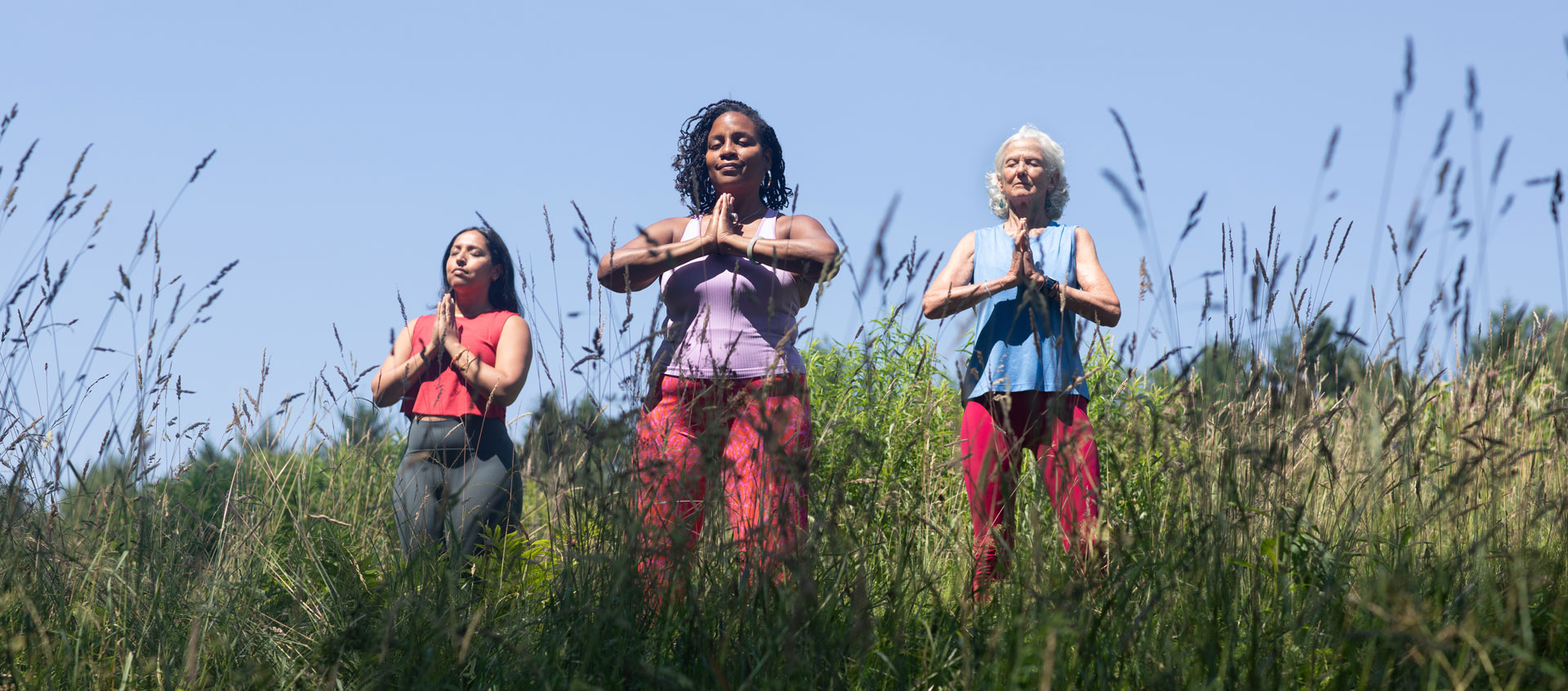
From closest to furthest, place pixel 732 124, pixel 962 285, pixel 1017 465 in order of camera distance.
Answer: pixel 1017 465 → pixel 732 124 → pixel 962 285

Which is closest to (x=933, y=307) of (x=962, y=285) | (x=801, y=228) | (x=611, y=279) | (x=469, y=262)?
(x=962, y=285)

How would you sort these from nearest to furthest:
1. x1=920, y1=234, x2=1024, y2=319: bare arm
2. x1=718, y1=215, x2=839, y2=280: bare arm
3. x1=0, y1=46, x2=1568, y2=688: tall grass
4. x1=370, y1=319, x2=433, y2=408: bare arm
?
x1=0, y1=46, x2=1568, y2=688: tall grass → x1=718, y1=215, x2=839, y2=280: bare arm → x1=920, y1=234, x2=1024, y2=319: bare arm → x1=370, y1=319, x2=433, y2=408: bare arm

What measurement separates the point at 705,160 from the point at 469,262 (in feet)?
2.92

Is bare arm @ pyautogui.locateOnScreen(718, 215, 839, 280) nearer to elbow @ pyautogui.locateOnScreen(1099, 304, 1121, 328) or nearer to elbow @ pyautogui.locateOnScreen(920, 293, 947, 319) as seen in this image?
elbow @ pyautogui.locateOnScreen(920, 293, 947, 319)

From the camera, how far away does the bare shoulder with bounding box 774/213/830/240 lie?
2.75 m

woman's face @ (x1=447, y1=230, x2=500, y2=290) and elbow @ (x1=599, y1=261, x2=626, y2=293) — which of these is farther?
woman's face @ (x1=447, y1=230, x2=500, y2=290)

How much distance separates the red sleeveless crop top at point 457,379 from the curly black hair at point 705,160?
28.1 inches

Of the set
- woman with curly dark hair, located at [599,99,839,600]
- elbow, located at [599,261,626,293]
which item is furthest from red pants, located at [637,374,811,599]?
elbow, located at [599,261,626,293]

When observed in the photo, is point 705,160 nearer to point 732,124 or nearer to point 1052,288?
point 732,124

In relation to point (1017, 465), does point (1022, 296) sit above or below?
above

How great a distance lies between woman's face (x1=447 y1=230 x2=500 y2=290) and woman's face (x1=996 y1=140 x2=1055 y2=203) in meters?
1.70

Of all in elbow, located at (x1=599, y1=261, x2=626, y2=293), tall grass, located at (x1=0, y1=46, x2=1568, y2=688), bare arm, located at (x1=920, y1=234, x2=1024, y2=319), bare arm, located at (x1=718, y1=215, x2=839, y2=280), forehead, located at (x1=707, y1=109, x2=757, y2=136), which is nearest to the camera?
tall grass, located at (x1=0, y1=46, x2=1568, y2=688)

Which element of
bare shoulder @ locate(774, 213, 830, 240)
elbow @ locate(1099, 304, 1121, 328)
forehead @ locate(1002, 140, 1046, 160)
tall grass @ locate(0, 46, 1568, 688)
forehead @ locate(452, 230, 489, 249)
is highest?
forehead @ locate(1002, 140, 1046, 160)

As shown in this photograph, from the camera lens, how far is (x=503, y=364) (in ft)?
10.7
